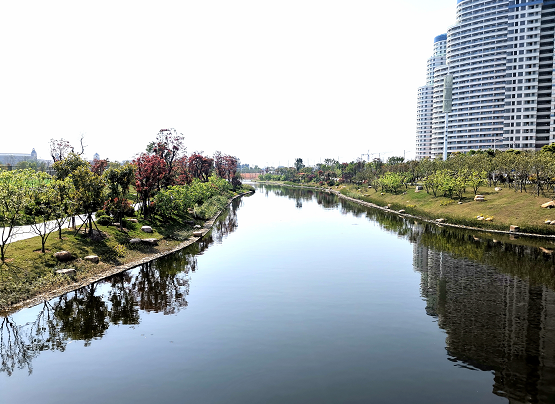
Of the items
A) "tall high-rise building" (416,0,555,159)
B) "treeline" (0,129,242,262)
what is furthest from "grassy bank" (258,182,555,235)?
"tall high-rise building" (416,0,555,159)

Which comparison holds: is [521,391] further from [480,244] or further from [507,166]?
[507,166]

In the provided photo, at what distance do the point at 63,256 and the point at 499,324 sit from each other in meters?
29.6

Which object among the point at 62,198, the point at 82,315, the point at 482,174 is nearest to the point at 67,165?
the point at 62,198

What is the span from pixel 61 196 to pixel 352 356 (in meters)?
26.1

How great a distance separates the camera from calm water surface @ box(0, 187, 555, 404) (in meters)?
16.3

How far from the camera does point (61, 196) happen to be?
1275 inches

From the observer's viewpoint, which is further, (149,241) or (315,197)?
(315,197)

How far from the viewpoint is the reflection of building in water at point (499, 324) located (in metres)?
17.1

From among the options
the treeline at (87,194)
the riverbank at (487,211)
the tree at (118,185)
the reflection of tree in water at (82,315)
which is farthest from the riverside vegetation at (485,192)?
the reflection of tree in water at (82,315)

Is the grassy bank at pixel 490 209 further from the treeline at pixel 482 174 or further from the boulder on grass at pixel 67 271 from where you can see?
the boulder on grass at pixel 67 271

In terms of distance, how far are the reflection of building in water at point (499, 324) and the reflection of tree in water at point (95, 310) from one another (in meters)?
16.6

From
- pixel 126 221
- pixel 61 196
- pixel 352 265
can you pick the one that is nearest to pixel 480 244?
pixel 352 265

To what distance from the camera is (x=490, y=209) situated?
58156 mm

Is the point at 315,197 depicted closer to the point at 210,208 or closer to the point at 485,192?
the point at 210,208
